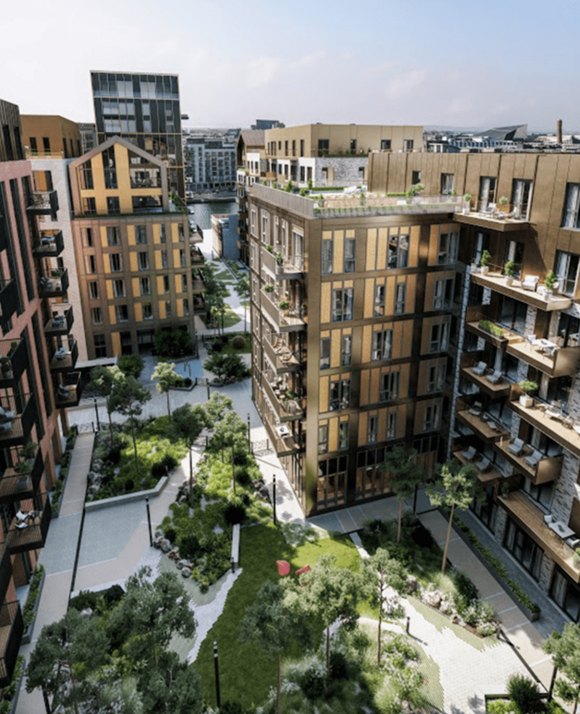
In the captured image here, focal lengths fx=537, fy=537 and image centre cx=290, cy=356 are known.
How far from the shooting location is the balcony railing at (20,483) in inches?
941

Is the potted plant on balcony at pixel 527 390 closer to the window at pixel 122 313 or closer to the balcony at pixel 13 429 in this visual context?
the balcony at pixel 13 429

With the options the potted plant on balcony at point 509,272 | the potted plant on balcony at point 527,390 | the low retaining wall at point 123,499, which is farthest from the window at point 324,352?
the low retaining wall at point 123,499

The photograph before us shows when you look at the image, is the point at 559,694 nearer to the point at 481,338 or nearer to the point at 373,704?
the point at 373,704

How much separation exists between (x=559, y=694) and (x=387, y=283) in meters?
21.6

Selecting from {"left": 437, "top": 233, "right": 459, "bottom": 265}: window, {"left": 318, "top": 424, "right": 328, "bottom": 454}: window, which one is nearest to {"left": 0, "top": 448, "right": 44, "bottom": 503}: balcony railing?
{"left": 318, "top": 424, "right": 328, "bottom": 454}: window

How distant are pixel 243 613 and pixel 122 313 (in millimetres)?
38230

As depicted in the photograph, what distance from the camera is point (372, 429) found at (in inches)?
1375

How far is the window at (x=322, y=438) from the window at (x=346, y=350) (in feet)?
13.6

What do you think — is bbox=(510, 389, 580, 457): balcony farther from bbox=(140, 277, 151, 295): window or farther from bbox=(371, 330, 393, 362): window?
bbox=(140, 277, 151, 295): window

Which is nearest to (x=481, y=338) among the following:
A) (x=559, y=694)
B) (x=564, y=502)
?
(x=564, y=502)

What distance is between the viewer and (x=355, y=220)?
29.7 m

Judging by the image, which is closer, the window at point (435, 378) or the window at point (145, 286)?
the window at point (435, 378)

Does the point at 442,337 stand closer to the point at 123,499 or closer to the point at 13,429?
the point at 123,499

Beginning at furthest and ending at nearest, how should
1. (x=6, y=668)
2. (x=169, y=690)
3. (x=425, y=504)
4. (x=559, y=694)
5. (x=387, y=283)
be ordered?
(x=425, y=504) → (x=387, y=283) → (x=559, y=694) → (x=6, y=668) → (x=169, y=690)
